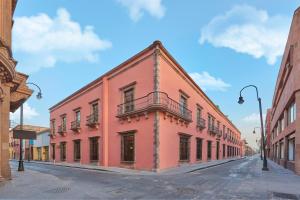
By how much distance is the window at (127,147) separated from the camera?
19375 mm

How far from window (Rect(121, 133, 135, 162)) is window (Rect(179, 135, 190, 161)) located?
14.6ft

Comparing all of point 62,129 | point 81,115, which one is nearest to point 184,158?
point 81,115

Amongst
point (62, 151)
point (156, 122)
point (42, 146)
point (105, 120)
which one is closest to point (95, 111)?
point (105, 120)

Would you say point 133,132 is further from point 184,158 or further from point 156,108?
point 184,158

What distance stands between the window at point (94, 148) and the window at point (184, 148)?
7495 millimetres

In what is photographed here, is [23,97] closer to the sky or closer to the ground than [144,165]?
closer to the sky

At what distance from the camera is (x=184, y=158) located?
74.6 ft

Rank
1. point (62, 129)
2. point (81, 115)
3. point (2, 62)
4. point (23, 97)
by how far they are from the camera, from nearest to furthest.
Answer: point (2, 62), point (23, 97), point (81, 115), point (62, 129)

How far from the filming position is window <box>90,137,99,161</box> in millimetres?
23909

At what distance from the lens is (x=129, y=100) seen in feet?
66.6

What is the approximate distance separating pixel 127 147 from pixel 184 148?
5.54 metres

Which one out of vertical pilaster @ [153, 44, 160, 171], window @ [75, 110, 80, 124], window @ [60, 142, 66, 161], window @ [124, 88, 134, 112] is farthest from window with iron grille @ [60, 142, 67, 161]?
vertical pilaster @ [153, 44, 160, 171]

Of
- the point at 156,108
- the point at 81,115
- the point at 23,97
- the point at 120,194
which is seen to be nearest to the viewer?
the point at 120,194

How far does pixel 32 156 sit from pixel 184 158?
33.1 metres
